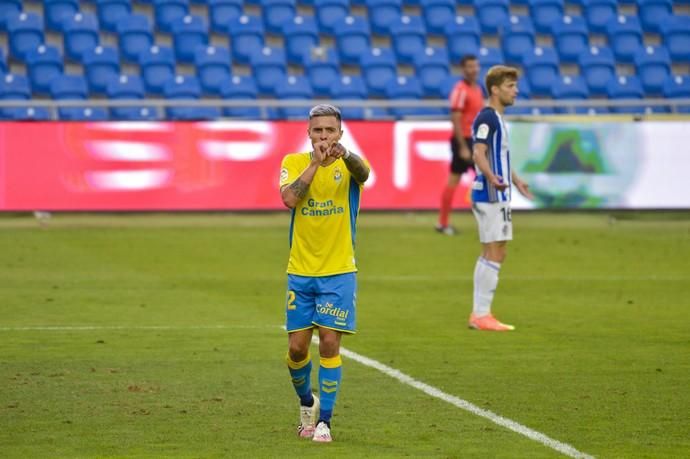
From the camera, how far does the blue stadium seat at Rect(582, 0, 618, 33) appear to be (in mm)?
26422

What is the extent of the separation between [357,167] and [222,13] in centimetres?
1776

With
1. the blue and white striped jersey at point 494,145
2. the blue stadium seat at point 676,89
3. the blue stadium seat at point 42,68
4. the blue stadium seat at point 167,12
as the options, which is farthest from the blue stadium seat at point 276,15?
the blue and white striped jersey at point 494,145

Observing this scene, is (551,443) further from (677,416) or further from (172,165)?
(172,165)

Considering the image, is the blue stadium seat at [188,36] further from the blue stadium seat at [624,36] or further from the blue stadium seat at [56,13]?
the blue stadium seat at [624,36]

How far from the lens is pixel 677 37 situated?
26359mm

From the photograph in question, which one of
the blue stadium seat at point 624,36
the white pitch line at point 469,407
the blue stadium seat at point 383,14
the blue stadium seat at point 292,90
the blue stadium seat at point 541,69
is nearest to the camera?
the white pitch line at point 469,407

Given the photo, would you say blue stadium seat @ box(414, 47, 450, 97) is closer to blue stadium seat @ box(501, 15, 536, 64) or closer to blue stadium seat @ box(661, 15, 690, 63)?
blue stadium seat @ box(501, 15, 536, 64)

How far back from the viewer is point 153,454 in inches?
277

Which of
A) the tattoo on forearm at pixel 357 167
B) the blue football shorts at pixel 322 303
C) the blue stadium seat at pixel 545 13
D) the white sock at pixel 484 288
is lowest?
the white sock at pixel 484 288

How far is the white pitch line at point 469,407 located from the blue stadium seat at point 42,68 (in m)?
13.6

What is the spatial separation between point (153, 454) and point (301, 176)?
5.41ft

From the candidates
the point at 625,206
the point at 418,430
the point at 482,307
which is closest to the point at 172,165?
the point at 625,206

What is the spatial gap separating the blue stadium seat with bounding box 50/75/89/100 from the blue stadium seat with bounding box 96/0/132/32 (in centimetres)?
146

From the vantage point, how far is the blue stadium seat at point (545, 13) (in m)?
26.1
